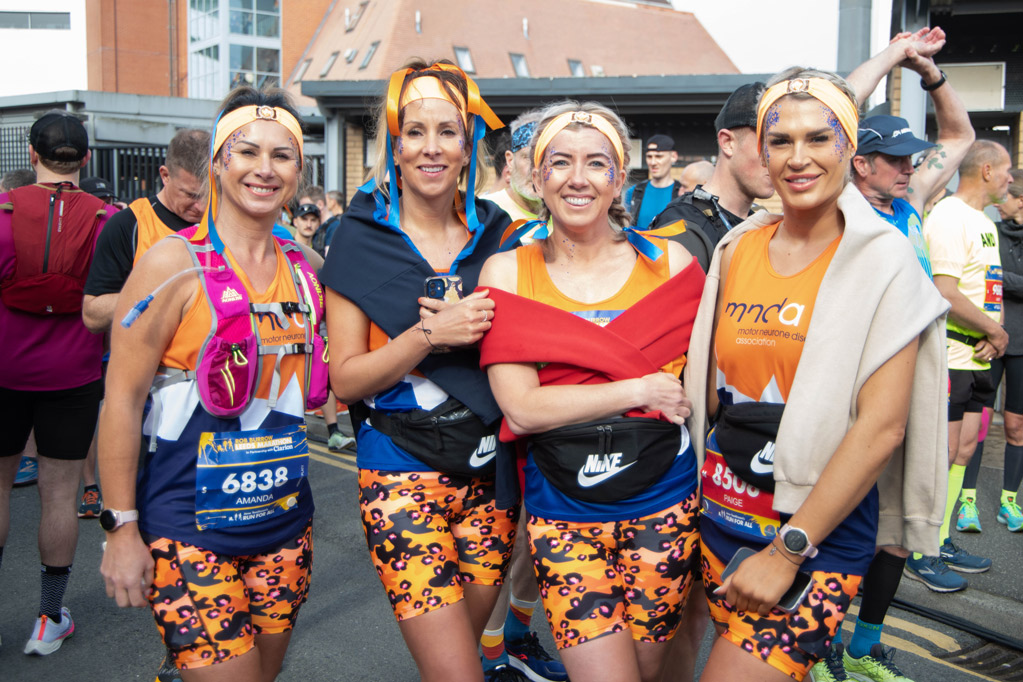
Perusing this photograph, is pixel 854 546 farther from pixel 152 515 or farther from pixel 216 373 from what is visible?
pixel 152 515

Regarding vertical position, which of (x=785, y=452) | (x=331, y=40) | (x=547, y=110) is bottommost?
(x=785, y=452)

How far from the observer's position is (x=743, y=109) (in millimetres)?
3416

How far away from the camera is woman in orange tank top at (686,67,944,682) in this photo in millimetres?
2059

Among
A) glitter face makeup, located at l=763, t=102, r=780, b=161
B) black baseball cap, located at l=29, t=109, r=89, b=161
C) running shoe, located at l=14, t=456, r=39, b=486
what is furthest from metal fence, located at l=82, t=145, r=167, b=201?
glitter face makeup, located at l=763, t=102, r=780, b=161

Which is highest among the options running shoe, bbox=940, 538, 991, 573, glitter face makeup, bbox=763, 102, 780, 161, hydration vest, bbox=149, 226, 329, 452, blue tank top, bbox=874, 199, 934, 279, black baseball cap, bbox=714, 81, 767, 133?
black baseball cap, bbox=714, 81, 767, 133

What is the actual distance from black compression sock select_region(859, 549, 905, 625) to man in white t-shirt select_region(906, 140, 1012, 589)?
1.62m

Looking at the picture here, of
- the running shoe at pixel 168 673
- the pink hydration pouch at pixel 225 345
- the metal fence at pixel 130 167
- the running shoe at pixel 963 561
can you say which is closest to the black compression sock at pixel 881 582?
the running shoe at pixel 963 561

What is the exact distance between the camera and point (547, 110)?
270 cm

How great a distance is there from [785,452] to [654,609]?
0.63m

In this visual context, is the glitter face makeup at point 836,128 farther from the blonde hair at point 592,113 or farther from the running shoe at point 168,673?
the running shoe at point 168,673

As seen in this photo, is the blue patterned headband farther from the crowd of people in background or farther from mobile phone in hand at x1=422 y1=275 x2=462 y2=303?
mobile phone in hand at x1=422 y1=275 x2=462 y2=303

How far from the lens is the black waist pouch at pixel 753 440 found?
220 cm

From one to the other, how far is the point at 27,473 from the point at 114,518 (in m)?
5.36

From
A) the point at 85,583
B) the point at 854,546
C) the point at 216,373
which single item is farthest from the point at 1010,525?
the point at 85,583
